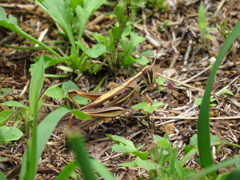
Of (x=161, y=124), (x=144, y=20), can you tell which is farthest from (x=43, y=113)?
(x=144, y=20)

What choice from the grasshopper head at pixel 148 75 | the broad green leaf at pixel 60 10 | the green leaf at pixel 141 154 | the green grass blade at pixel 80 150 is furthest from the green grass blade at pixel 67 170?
the broad green leaf at pixel 60 10

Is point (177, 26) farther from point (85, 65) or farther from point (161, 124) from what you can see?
point (161, 124)

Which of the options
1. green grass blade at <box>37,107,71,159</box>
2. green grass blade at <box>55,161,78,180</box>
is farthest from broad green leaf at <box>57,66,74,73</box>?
green grass blade at <box>55,161,78,180</box>

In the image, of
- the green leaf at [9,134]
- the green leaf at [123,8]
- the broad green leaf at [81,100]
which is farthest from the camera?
the green leaf at [123,8]

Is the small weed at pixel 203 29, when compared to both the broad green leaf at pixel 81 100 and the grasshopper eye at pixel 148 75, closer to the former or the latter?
the grasshopper eye at pixel 148 75

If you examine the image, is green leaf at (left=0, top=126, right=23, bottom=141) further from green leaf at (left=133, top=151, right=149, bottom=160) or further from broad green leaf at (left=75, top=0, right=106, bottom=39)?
broad green leaf at (left=75, top=0, right=106, bottom=39)

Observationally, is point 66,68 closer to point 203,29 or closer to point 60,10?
point 60,10

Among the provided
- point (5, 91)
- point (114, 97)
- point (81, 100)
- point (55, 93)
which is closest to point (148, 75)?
point (114, 97)
